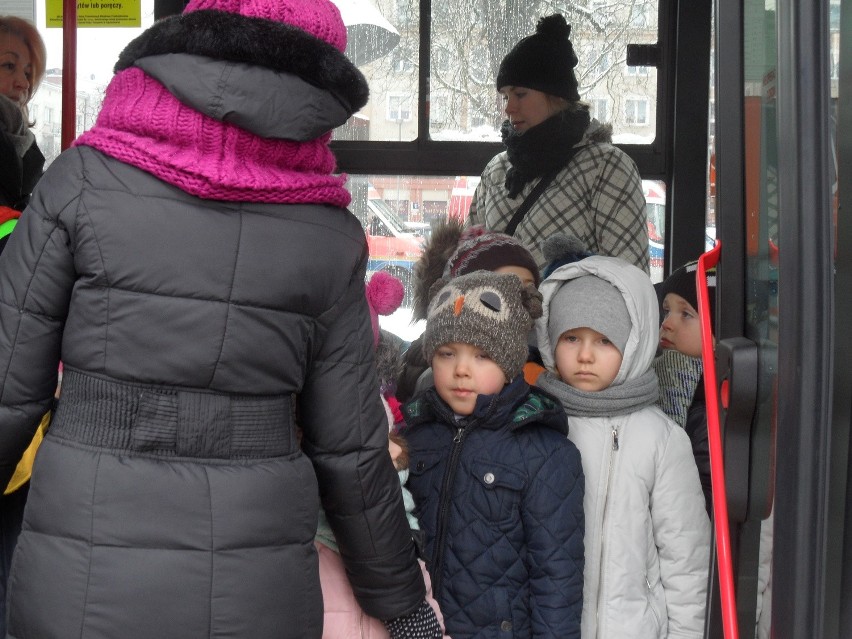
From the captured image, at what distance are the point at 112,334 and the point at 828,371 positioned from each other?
1.07m

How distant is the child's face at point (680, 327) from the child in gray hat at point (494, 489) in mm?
762

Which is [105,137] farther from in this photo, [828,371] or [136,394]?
[828,371]

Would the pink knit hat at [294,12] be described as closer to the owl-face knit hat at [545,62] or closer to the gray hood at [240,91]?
the gray hood at [240,91]

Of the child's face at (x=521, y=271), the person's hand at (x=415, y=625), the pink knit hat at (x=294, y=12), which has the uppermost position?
the pink knit hat at (x=294, y=12)

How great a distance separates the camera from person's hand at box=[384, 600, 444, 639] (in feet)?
6.88

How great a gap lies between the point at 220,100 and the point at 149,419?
0.52 m

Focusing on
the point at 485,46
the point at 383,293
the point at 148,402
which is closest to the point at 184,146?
the point at 148,402

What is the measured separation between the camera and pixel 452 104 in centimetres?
379

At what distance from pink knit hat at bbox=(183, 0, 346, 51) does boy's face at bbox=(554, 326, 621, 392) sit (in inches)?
40.3

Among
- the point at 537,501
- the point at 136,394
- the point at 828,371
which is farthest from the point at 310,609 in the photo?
the point at 828,371

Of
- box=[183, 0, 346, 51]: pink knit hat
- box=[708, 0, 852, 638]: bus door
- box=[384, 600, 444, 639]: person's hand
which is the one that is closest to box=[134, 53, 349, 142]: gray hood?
box=[183, 0, 346, 51]: pink knit hat

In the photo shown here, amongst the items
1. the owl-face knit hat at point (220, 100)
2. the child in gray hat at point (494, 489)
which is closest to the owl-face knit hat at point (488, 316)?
the child in gray hat at point (494, 489)

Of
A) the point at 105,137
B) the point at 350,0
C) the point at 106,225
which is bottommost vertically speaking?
the point at 106,225

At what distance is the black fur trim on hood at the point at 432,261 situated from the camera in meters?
3.17
